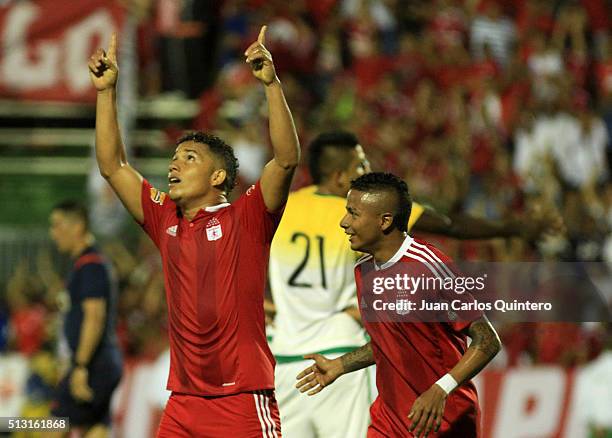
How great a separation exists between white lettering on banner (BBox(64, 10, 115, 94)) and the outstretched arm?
8.12 meters

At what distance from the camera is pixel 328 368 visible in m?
5.79

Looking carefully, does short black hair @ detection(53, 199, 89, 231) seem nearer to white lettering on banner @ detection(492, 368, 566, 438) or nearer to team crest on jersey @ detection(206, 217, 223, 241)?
team crest on jersey @ detection(206, 217, 223, 241)

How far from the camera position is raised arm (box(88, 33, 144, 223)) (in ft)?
19.2

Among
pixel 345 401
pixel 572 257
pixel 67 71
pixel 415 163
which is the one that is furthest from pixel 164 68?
pixel 345 401

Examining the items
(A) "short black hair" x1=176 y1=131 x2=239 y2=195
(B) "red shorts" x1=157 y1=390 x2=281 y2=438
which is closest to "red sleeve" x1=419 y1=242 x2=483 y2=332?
(B) "red shorts" x1=157 y1=390 x2=281 y2=438

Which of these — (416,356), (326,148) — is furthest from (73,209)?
(416,356)

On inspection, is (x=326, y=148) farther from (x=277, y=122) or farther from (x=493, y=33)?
(x=493, y=33)

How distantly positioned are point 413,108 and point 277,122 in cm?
836

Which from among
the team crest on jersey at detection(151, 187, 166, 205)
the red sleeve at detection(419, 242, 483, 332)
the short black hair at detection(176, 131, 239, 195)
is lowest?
the red sleeve at detection(419, 242, 483, 332)

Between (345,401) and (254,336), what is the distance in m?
1.64

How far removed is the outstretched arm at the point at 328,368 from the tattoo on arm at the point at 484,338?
2.30ft

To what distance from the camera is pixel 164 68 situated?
14.3 m

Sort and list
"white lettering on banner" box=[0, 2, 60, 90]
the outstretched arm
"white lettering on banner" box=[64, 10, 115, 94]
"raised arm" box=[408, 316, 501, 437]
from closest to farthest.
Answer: "raised arm" box=[408, 316, 501, 437] → the outstretched arm → "white lettering on banner" box=[64, 10, 115, 94] → "white lettering on banner" box=[0, 2, 60, 90]

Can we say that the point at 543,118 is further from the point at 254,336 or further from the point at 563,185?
Result: the point at 254,336
